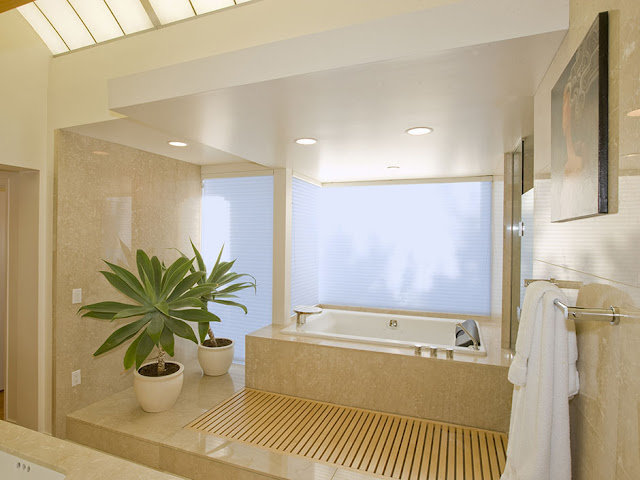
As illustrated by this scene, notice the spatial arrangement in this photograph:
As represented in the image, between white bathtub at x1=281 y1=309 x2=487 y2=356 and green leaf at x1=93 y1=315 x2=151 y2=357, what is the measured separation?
45.8 inches

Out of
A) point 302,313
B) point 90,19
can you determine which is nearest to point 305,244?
point 302,313

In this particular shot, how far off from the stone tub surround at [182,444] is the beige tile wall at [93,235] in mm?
225

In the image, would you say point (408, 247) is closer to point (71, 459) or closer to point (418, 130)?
point (418, 130)

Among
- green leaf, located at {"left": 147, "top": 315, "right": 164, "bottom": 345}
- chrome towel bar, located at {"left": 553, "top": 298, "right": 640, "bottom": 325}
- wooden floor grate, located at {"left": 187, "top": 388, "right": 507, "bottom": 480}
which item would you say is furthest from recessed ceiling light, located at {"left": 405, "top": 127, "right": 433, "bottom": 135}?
green leaf, located at {"left": 147, "top": 315, "right": 164, "bottom": 345}

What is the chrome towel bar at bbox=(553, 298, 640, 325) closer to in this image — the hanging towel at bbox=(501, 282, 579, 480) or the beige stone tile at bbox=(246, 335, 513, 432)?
the hanging towel at bbox=(501, 282, 579, 480)

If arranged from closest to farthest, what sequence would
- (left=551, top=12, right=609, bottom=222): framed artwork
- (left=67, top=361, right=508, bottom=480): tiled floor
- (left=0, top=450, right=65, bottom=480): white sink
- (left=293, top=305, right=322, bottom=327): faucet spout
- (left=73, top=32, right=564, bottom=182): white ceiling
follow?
(left=551, top=12, right=609, bottom=222): framed artwork, (left=0, top=450, right=65, bottom=480): white sink, (left=73, top=32, right=564, bottom=182): white ceiling, (left=67, top=361, right=508, bottom=480): tiled floor, (left=293, top=305, right=322, bottom=327): faucet spout

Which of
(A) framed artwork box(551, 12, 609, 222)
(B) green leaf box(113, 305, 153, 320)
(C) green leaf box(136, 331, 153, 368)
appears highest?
(A) framed artwork box(551, 12, 609, 222)

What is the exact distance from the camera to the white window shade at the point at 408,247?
12.9 ft

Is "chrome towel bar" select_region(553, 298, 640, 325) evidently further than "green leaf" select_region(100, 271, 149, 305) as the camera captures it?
No

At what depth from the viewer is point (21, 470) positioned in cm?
107

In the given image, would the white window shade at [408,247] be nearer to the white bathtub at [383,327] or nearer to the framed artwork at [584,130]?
the white bathtub at [383,327]

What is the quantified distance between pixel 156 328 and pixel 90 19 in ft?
7.25

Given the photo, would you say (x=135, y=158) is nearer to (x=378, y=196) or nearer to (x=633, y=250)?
(x=378, y=196)

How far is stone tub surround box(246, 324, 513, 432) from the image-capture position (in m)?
2.45
